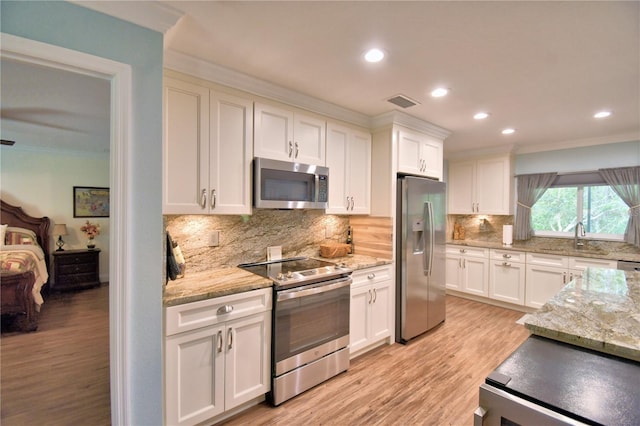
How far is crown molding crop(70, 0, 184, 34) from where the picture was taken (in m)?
1.36

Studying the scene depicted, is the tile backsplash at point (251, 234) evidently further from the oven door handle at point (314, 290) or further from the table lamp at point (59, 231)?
the table lamp at point (59, 231)

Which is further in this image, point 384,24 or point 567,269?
point 567,269

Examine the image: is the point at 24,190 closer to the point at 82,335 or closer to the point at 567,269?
the point at 82,335

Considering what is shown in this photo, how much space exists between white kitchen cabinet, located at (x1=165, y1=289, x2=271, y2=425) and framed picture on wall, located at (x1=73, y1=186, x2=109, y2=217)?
4508 mm

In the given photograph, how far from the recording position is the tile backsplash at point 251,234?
2.28 m

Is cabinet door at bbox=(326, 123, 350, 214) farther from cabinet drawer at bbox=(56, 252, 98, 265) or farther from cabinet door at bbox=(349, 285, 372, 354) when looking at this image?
cabinet drawer at bbox=(56, 252, 98, 265)

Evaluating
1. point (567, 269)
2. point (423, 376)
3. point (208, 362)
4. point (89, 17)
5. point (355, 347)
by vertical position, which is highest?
point (89, 17)

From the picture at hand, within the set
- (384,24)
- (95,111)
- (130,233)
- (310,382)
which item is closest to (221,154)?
(130,233)

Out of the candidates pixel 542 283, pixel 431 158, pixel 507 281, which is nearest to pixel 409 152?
pixel 431 158

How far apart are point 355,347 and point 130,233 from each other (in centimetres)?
211

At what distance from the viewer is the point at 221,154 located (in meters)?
2.11

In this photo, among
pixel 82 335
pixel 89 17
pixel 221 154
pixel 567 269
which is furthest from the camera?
pixel 567 269

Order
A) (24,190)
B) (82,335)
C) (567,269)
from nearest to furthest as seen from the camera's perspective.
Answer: (82,335)
(567,269)
(24,190)

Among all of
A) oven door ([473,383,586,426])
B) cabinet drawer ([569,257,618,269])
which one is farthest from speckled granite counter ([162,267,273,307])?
cabinet drawer ([569,257,618,269])
